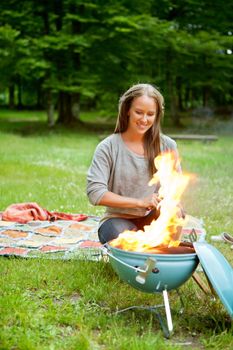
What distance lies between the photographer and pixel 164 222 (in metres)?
3.33

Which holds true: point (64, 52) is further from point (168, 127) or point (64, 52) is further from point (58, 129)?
point (168, 127)

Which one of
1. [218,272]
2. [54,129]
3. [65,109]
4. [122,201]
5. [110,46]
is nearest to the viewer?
[218,272]

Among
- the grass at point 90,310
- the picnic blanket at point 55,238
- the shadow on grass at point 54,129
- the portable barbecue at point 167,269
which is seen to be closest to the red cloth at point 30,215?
the picnic blanket at point 55,238

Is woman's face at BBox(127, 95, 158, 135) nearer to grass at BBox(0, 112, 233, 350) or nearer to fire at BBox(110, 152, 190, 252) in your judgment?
fire at BBox(110, 152, 190, 252)

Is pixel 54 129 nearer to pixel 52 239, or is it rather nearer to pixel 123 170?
pixel 52 239

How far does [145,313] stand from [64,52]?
16.1 meters

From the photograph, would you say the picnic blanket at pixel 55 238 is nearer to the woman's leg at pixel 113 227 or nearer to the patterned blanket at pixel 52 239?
the patterned blanket at pixel 52 239

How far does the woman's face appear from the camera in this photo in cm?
356

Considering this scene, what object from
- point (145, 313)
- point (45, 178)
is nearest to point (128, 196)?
point (145, 313)

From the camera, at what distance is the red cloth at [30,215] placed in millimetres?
5570

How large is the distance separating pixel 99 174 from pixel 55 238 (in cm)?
156

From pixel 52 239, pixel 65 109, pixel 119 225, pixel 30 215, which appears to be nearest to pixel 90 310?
pixel 119 225

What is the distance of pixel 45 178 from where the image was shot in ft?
27.3

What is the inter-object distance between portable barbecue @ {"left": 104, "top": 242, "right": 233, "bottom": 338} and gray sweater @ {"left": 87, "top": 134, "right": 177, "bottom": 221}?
0.82m
